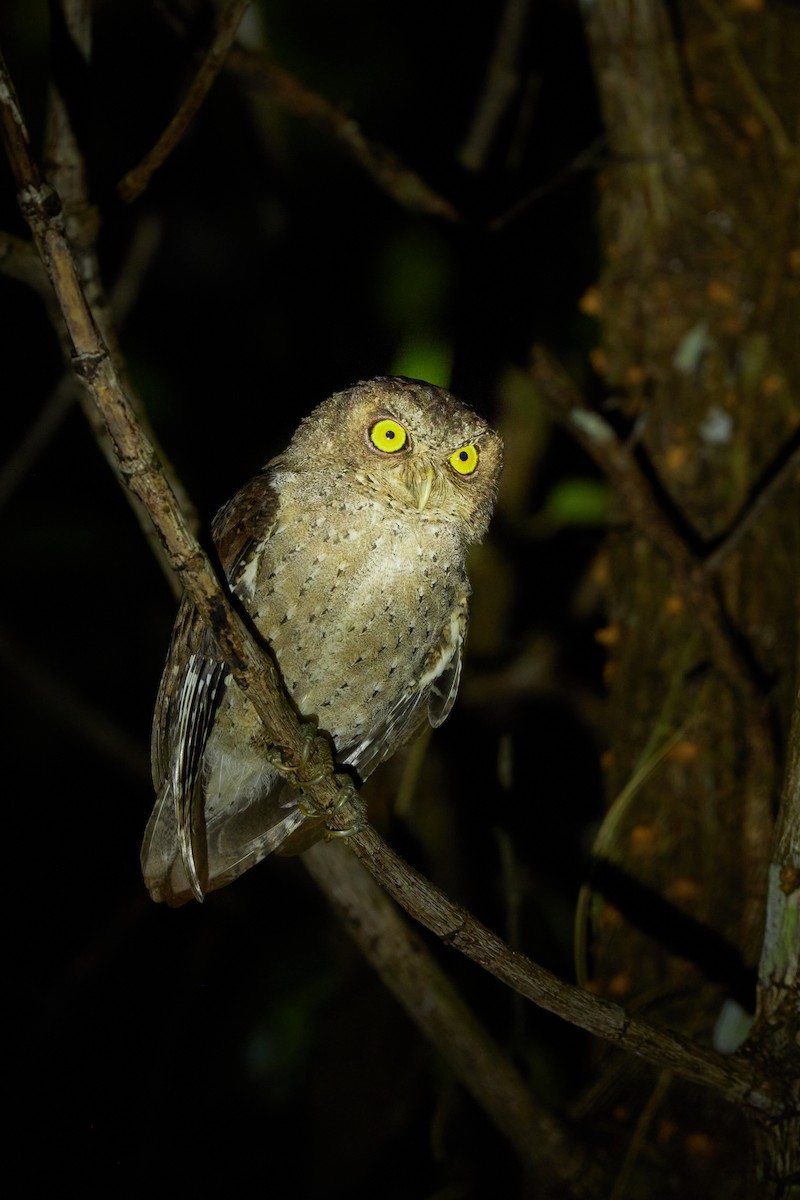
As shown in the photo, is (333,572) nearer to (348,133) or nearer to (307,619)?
(307,619)

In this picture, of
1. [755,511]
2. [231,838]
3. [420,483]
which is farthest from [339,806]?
[755,511]

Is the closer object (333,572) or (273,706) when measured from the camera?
(273,706)

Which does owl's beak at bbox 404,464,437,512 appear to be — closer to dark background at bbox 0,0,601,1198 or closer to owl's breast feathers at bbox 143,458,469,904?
owl's breast feathers at bbox 143,458,469,904

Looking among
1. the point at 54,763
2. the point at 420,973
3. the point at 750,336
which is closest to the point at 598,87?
the point at 750,336

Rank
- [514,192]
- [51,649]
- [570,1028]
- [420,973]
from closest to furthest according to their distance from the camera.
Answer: [420,973], [514,192], [570,1028], [51,649]

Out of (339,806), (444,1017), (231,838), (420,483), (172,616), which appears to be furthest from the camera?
(172,616)

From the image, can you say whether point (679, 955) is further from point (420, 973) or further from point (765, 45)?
point (765, 45)

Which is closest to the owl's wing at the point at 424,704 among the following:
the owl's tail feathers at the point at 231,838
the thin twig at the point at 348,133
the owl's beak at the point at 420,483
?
the owl's tail feathers at the point at 231,838
